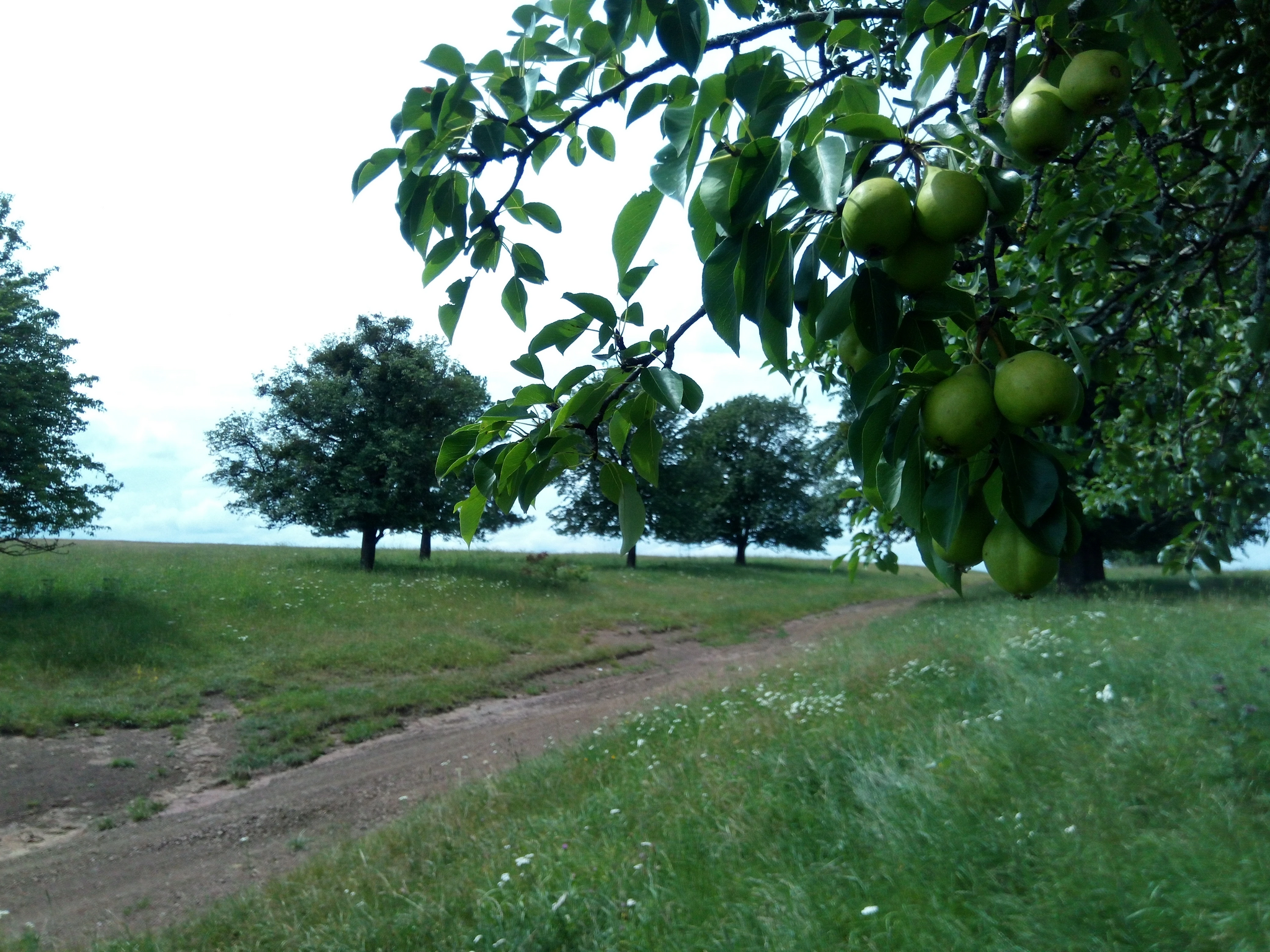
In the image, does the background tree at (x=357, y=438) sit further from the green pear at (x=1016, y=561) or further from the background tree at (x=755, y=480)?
the green pear at (x=1016, y=561)

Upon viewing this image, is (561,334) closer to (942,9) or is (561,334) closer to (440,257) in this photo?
(440,257)

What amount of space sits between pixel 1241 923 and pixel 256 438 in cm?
2253

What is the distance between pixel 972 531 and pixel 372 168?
1.51m

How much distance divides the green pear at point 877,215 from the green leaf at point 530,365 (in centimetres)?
74

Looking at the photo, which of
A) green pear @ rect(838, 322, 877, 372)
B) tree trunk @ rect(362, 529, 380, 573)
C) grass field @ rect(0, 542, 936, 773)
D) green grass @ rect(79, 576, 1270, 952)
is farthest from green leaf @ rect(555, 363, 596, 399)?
tree trunk @ rect(362, 529, 380, 573)

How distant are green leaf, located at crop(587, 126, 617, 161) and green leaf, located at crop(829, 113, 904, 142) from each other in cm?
144

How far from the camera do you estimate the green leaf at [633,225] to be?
1.23 metres

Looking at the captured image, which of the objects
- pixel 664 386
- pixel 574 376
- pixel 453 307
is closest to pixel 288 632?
pixel 453 307

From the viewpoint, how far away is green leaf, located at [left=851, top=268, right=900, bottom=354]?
1039mm

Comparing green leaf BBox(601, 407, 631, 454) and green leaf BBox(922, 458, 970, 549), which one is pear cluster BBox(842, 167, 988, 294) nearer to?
green leaf BBox(922, 458, 970, 549)

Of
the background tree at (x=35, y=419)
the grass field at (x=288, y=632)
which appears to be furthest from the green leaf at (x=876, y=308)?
the background tree at (x=35, y=419)

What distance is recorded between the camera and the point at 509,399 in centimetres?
157

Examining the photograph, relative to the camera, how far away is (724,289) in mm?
1063

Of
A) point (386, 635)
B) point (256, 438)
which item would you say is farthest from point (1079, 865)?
point (256, 438)
